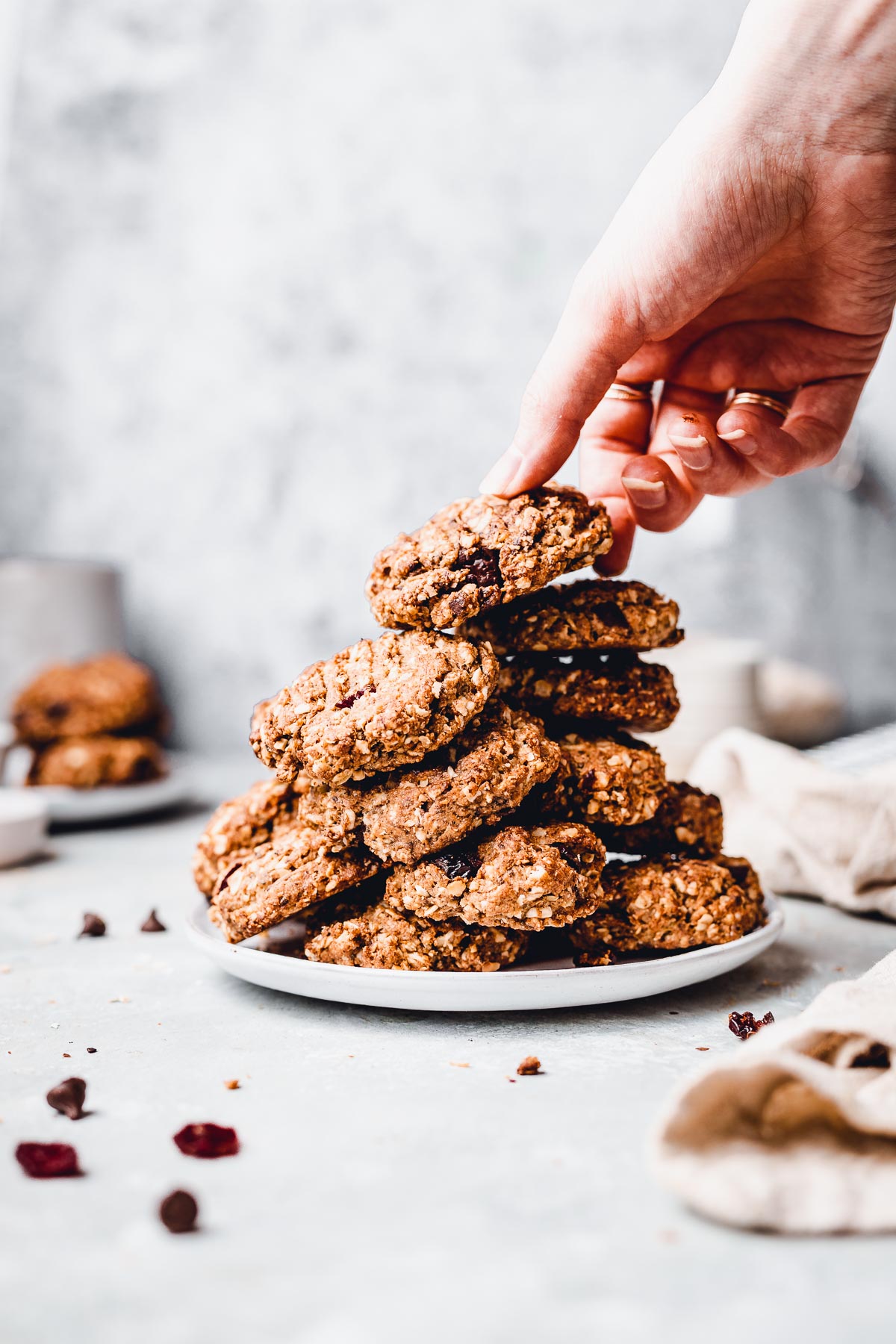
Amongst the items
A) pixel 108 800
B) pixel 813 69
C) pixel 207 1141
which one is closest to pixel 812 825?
pixel 813 69

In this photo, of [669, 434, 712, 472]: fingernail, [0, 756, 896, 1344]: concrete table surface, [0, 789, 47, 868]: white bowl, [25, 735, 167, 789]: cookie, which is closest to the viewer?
[0, 756, 896, 1344]: concrete table surface

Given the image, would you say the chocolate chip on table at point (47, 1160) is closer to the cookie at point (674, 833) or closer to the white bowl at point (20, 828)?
the cookie at point (674, 833)

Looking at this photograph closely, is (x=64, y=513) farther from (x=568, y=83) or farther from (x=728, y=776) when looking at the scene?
(x=728, y=776)

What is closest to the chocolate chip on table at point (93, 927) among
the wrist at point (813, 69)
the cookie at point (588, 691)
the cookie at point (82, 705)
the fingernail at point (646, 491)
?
the cookie at point (588, 691)

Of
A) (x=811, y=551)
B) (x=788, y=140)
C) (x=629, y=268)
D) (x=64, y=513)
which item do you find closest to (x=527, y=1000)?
(x=629, y=268)

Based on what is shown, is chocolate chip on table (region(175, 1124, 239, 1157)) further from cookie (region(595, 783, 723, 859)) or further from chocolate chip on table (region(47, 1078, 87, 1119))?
cookie (region(595, 783, 723, 859))

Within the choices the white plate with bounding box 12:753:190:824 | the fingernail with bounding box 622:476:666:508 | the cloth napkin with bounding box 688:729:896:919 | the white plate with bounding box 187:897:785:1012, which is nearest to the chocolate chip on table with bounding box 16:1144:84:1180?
the white plate with bounding box 187:897:785:1012

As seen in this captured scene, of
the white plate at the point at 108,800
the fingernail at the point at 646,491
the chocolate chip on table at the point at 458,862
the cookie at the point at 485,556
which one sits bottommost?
the white plate at the point at 108,800
